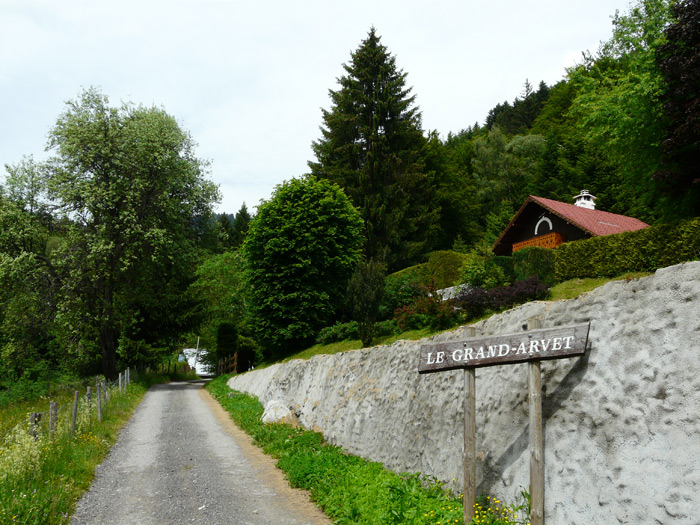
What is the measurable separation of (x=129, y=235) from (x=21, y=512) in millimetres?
22214

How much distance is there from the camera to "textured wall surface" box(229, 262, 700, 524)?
4.62 m

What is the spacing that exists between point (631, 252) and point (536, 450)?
13.8 meters

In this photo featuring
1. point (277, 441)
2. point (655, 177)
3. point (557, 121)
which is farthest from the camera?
point (557, 121)

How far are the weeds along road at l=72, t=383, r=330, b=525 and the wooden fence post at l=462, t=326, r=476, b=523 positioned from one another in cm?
263

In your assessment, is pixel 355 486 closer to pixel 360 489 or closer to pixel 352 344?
pixel 360 489

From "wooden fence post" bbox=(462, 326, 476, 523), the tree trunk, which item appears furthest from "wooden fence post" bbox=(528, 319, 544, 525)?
the tree trunk

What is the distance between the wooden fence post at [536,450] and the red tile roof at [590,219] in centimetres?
2090

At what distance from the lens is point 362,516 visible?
703 cm

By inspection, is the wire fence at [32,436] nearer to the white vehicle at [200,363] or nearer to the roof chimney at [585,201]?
the roof chimney at [585,201]

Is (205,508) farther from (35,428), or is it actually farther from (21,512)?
(35,428)

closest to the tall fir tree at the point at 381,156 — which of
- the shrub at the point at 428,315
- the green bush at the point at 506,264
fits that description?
the green bush at the point at 506,264

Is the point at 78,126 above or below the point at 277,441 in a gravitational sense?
above

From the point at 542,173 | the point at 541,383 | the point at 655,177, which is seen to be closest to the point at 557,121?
the point at 542,173

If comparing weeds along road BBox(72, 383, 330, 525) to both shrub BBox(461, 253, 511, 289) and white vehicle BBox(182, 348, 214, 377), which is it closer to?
shrub BBox(461, 253, 511, 289)
